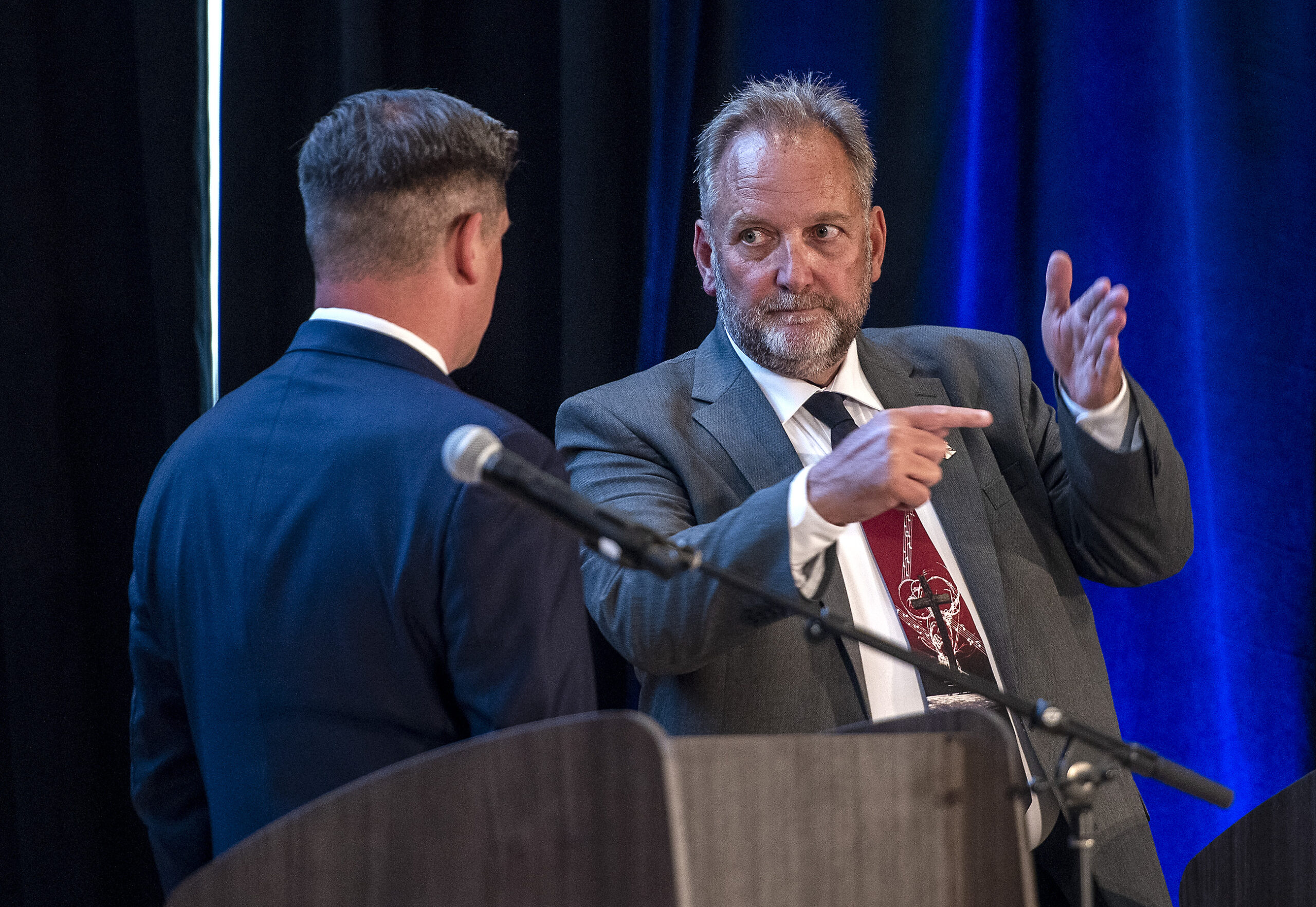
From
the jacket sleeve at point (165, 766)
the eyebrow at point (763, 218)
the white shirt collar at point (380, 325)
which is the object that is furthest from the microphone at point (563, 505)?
the eyebrow at point (763, 218)

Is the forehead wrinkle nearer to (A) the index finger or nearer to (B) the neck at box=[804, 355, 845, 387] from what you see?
(B) the neck at box=[804, 355, 845, 387]

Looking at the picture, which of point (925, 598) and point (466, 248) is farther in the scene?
point (925, 598)

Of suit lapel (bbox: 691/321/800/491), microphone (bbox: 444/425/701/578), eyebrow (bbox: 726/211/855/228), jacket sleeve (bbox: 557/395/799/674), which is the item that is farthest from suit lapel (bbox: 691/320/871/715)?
microphone (bbox: 444/425/701/578)

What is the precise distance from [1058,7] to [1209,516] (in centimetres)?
108

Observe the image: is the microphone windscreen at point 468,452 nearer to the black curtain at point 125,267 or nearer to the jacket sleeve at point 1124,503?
the jacket sleeve at point 1124,503

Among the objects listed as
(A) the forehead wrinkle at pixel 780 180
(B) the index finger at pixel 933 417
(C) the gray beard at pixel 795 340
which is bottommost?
(B) the index finger at pixel 933 417

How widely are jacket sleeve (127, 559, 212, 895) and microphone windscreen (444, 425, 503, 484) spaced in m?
0.59

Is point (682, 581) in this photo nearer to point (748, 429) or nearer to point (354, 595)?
point (748, 429)

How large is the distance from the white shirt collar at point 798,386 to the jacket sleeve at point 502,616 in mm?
853

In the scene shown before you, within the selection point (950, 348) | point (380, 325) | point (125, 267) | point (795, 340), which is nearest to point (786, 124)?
point (795, 340)

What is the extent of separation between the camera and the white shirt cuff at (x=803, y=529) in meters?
1.52

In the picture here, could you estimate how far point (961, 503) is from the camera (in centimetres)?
187

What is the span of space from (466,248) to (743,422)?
28.3 inches

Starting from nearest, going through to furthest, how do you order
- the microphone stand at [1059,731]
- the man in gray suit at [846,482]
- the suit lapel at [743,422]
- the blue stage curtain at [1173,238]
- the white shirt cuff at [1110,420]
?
the microphone stand at [1059,731] → the man in gray suit at [846,482] → the white shirt cuff at [1110,420] → the suit lapel at [743,422] → the blue stage curtain at [1173,238]
